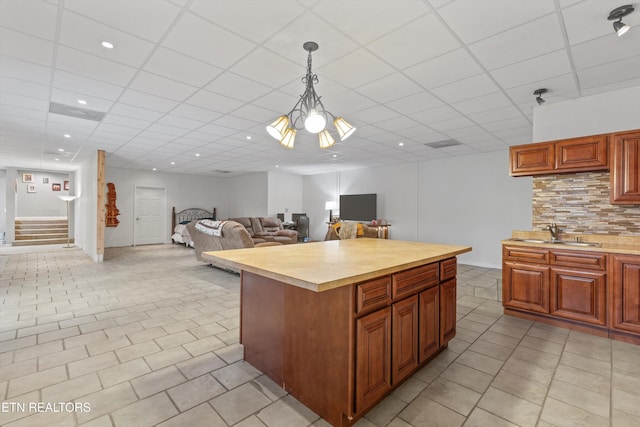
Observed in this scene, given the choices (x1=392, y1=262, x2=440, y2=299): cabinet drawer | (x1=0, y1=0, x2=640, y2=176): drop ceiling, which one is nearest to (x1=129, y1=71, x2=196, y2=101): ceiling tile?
(x1=0, y1=0, x2=640, y2=176): drop ceiling

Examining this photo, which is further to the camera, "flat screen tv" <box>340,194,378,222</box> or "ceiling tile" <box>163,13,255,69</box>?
"flat screen tv" <box>340,194,378,222</box>

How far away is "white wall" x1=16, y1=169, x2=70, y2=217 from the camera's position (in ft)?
39.1

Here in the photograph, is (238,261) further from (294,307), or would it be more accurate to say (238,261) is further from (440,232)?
(440,232)

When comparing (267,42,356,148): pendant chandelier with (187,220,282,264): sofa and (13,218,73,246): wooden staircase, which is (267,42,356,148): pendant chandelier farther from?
(13,218,73,246): wooden staircase

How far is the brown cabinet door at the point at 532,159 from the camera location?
11.4 ft

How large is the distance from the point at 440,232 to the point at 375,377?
20.7 feet

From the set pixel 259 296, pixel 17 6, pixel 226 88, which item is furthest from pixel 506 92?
pixel 17 6

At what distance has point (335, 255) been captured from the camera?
2285mm

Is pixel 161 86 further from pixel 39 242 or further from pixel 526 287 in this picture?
pixel 39 242

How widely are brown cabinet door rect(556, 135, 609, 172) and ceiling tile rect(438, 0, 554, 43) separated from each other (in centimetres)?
189

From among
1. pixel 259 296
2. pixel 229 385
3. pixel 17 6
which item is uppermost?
pixel 17 6

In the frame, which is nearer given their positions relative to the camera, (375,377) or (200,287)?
(375,377)

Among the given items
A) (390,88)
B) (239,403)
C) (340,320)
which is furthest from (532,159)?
(239,403)

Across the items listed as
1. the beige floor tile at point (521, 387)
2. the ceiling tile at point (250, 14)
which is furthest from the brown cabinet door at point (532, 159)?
the ceiling tile at point (250, 14)
